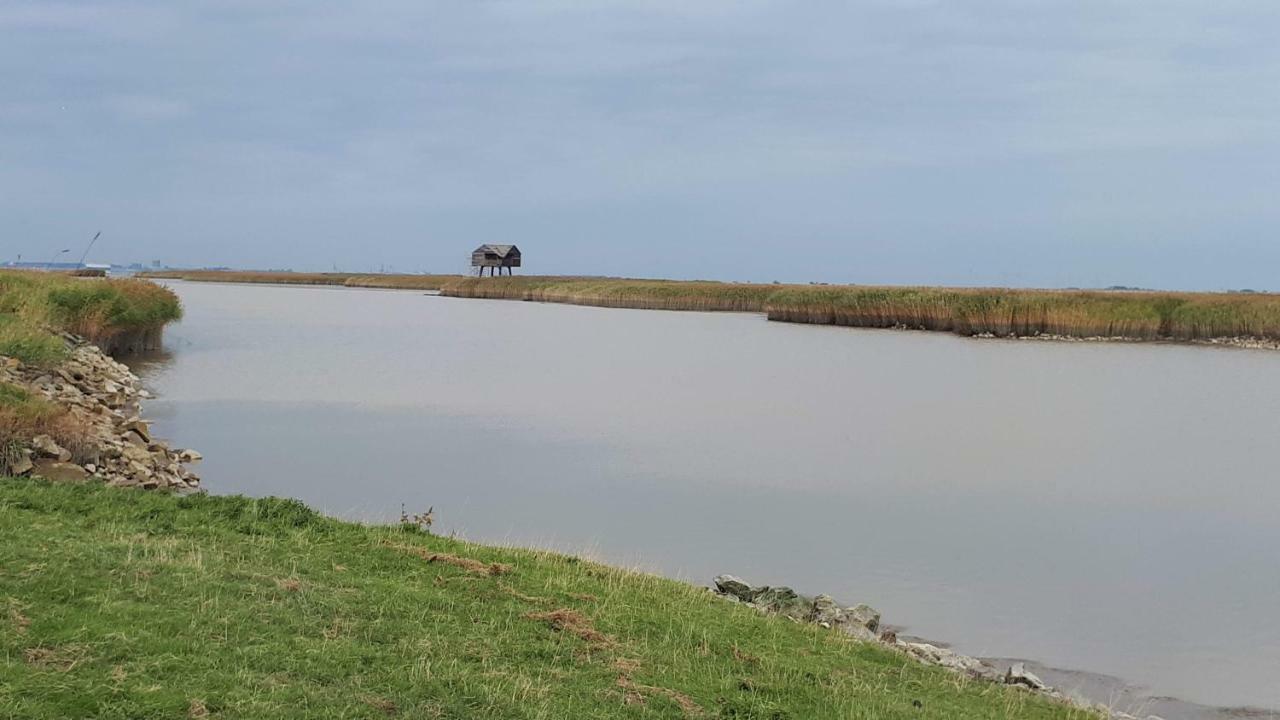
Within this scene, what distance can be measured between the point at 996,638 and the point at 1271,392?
30347 millimetres

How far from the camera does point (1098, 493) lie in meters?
19.3

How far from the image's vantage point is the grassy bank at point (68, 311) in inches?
809

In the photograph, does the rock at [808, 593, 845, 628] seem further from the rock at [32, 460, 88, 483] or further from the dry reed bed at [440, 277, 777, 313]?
the dry reed bed at [440, 277, 777, 313]

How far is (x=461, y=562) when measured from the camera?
9500 millimetres

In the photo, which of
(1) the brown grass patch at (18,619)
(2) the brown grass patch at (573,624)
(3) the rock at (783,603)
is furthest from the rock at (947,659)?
(1) the brown grass patch at (18,619)

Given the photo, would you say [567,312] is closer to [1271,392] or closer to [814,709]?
[1271,392]

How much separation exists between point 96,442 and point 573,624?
31.3 feet

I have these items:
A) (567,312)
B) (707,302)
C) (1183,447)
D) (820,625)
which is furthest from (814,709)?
(707,302)

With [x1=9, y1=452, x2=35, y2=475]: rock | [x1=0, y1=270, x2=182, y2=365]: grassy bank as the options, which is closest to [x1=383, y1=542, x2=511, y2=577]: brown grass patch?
[x1=9, y1=452, x2=35, y2=475]: rock

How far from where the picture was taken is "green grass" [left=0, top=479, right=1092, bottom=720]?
6.00m

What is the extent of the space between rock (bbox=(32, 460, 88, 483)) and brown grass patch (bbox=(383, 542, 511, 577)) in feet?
18.1

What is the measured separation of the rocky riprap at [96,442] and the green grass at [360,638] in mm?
3190

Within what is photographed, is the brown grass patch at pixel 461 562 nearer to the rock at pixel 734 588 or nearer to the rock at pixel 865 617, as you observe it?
the rock at pixel 734 588

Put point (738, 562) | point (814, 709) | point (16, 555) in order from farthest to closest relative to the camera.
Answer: point (738, 562), point (16, 555), point (814, 709)
